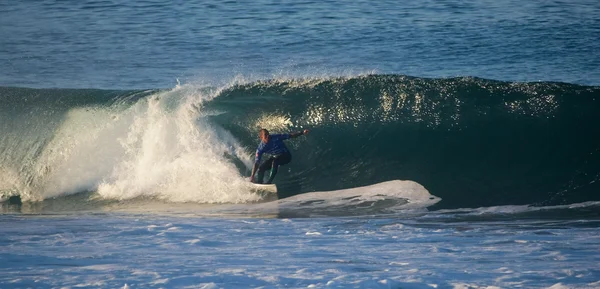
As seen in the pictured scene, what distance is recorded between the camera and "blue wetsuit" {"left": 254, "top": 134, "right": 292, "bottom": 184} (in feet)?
40.1

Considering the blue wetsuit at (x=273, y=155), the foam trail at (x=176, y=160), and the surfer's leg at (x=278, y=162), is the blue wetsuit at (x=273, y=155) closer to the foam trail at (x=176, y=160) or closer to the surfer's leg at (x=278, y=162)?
the surfer's leg at (x=278, y=162)

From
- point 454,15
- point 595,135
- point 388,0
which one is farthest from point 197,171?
point 388,0

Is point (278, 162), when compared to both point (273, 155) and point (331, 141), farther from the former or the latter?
point (331, 141)

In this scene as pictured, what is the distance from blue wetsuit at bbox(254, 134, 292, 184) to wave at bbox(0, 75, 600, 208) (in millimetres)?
290

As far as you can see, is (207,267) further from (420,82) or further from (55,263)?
(420,82)

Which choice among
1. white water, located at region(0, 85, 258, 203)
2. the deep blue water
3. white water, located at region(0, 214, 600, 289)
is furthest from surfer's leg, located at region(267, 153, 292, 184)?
the deep blue water

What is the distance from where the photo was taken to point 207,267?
26.0ft

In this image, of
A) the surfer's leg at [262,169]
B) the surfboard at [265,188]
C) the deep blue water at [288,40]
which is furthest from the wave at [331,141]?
the deep blue water at [288,40]

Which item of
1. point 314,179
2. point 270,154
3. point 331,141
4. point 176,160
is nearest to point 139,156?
point 176,160

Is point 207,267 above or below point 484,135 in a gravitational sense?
below

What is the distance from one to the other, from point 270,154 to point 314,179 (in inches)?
31.1

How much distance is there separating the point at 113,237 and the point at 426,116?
218 inches

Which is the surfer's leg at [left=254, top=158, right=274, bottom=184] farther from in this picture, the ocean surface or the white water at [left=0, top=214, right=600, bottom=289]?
the white water at [left=0, top=214, right=600, bottom=289]

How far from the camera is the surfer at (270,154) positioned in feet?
40.0
